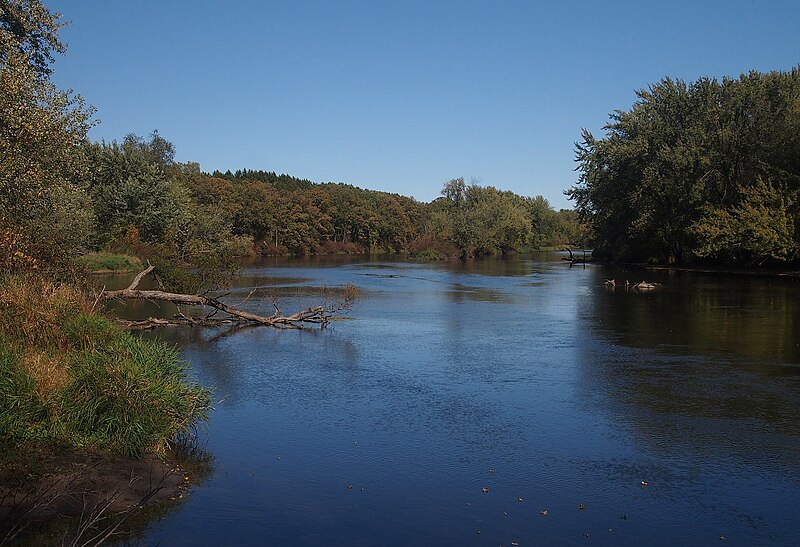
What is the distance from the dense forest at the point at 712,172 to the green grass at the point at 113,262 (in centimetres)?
3778

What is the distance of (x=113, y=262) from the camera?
1880 inches

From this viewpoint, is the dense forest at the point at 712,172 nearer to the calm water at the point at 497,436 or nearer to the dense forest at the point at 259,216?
the calm water at the point at 497,436

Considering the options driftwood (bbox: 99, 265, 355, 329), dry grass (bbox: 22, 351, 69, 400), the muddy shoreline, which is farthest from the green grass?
the muddy shoreline

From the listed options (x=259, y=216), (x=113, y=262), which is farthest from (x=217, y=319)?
(x=259, y=216)

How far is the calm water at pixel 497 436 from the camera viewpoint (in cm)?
816

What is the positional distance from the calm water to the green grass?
27.1m

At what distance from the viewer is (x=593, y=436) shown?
11531mm

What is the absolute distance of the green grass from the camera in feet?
151

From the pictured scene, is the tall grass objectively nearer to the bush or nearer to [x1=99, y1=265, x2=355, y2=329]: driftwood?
[x1=99, y1=265, x2=355, y2=329]: driftwood

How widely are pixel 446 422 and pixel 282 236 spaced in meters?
91.0

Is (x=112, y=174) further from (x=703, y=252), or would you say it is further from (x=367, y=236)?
(x=367, y=236)

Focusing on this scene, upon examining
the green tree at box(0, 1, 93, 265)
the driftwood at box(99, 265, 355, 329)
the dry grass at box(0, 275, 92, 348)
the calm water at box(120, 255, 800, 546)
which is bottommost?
the calm water at box(120, 255, 800, 546)

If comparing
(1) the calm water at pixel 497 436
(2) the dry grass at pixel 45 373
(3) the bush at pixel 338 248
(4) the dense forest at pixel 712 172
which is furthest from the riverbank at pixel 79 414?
(3) the bush at pixel 338 248

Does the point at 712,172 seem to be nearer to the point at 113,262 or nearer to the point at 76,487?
the point at 113,262
